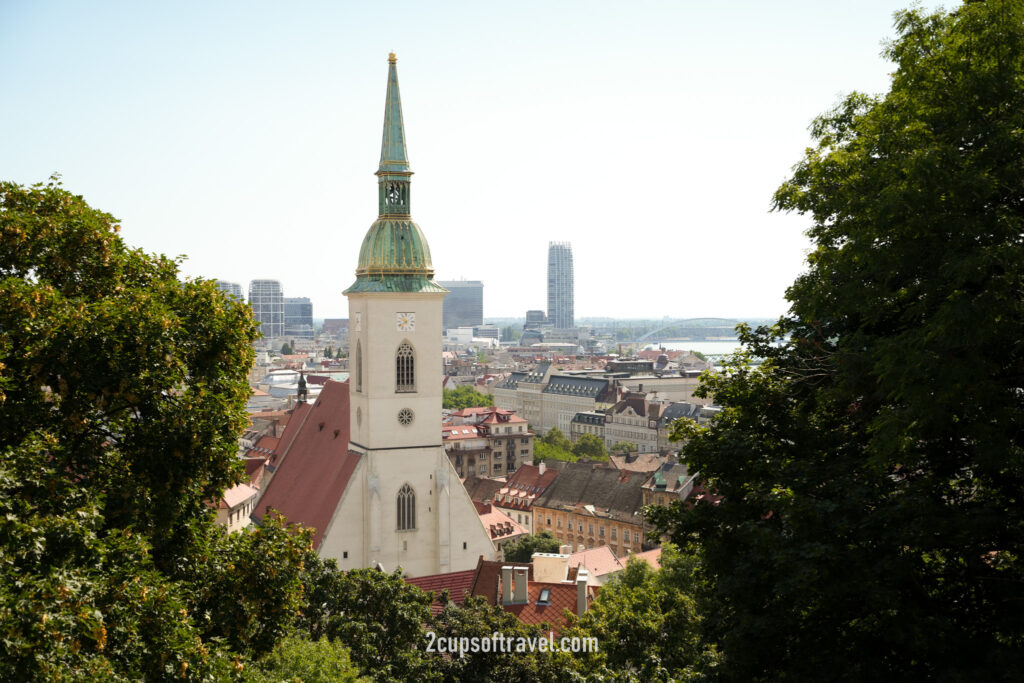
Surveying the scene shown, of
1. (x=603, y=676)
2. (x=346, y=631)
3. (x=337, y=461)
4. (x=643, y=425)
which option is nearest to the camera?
(x=603, y=676)

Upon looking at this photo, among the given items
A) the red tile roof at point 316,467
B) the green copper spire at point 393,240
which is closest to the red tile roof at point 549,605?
the red tile roof at point 316,467

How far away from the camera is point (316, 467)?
2226 inches

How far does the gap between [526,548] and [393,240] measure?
89.6 feet

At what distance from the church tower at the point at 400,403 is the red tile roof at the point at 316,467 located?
1.49 m

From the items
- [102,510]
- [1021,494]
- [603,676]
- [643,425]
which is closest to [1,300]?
[102,510]

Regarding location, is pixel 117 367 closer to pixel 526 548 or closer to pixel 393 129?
pixel 393 129

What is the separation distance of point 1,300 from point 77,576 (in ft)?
13.9

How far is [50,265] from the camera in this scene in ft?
55.6

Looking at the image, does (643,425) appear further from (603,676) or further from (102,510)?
(102,510)

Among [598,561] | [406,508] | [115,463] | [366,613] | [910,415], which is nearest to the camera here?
[910,415]

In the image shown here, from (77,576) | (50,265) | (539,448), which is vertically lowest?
(539,448)

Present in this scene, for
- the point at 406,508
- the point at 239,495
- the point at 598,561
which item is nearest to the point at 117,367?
the point at 406,508

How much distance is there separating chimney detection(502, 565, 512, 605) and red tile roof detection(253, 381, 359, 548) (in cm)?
1027

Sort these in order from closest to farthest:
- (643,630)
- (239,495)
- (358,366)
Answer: (643,630) → (358,366) → (239,495)
